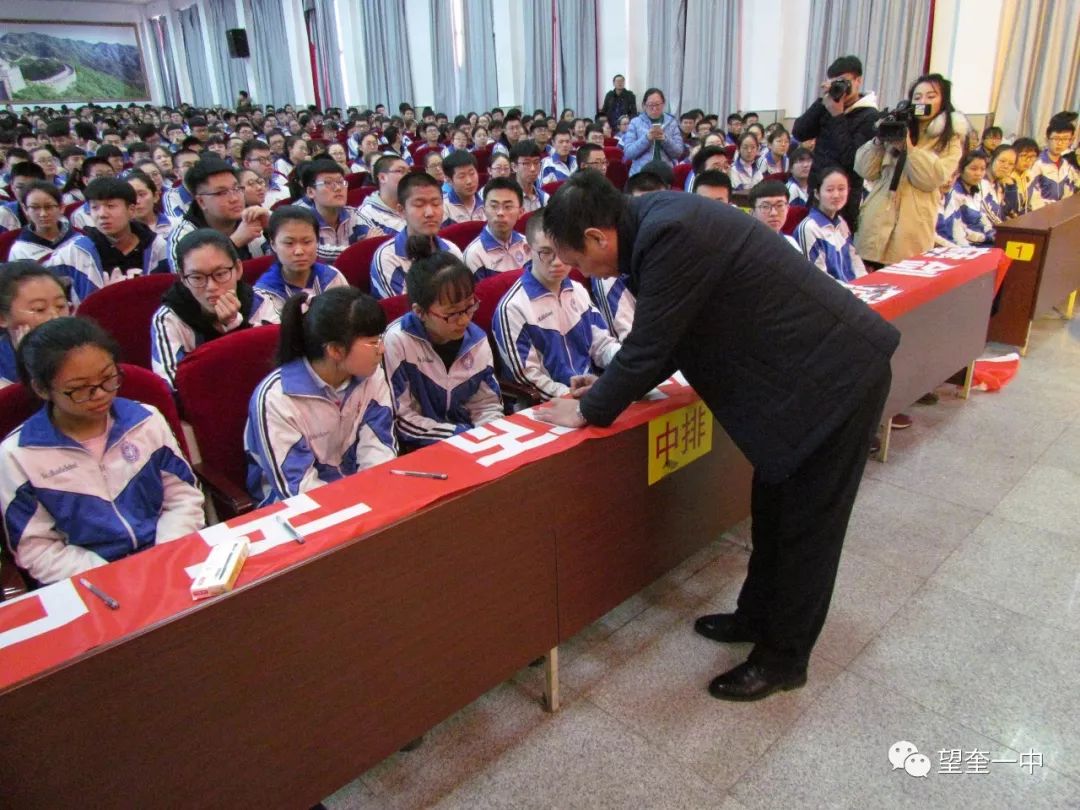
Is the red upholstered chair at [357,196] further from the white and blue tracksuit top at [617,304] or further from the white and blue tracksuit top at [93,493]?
the white and blue tracksuit top at [93,493]

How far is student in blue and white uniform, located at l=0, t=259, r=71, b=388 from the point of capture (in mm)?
1866

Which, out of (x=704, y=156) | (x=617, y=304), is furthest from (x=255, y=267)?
(x=704, y=156)

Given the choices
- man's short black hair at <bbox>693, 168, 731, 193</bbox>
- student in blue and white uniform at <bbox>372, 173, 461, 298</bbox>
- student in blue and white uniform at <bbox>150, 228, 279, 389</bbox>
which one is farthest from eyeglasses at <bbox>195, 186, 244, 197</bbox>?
man's short black hair at <bbox>693, 168, 731, 193</bbox>

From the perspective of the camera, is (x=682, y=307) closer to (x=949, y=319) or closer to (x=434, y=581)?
(x=434, y=581)

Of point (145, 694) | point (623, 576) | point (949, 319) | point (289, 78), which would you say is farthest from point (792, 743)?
point (289, 78)

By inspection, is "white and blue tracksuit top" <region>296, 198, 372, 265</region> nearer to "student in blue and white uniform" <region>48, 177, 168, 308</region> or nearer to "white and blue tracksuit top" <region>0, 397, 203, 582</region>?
"student in blue and white uniform" <region>48, 177, 168, 308</region>

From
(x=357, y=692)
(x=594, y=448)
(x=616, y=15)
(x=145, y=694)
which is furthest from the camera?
(x=616, y=15)

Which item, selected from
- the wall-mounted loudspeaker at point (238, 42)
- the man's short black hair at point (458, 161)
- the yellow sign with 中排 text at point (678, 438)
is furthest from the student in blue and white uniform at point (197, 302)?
the wall-mounted loudspeaker at point (238, 42)

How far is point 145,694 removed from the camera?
3.02 ft

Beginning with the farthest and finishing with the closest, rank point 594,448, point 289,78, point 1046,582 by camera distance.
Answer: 1. point 289,78
2. point 1046,582
3. point 594,448

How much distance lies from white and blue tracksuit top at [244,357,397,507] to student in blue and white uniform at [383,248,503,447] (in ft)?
0.57

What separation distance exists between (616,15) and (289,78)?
9725 mm

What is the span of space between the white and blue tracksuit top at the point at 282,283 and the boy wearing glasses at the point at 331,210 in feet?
2.25

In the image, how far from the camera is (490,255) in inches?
125
